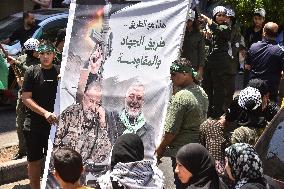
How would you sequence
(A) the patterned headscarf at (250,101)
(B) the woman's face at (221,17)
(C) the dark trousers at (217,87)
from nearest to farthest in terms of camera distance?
(A) the patterned headscarf at (250,101) → (B) the woman's face at (221,17) → (C) the dark trousers at (217,87)

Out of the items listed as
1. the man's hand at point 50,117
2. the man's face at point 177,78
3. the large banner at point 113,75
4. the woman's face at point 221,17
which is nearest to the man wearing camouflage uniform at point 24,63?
the man's hand at point 50,117

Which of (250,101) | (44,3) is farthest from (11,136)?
(44,3)

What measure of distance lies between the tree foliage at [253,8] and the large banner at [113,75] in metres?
7.46

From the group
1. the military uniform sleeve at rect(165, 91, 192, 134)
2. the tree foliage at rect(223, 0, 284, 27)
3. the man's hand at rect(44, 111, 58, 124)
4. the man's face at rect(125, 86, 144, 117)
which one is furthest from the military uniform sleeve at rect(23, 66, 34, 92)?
the tree foliage at rect(223, 0, 284, 27)

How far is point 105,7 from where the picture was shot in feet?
18.0

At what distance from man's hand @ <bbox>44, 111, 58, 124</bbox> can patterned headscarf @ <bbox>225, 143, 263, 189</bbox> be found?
2.00m

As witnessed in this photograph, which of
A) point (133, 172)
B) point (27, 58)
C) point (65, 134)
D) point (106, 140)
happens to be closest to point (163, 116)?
point (106, 140)

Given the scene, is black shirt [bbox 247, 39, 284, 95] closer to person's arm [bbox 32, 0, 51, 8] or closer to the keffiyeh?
the keffiyeh

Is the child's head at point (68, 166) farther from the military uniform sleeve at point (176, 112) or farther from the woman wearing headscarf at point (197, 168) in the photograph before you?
the military uniform sleeve at point (176, 112)

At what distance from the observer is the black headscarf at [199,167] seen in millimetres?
3969

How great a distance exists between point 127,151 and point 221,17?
4806 mm

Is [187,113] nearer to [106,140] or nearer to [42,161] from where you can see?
[106,140]

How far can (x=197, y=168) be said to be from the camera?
397 centimetres

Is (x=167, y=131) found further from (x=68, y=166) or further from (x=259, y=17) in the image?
(x=259, y=17)
